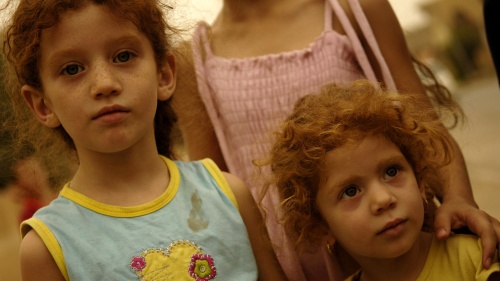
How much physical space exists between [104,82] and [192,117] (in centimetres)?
83

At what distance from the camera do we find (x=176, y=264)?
84.7 inches

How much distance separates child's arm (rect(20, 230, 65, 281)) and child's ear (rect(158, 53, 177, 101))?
560mm

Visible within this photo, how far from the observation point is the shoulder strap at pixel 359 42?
8.72 ft

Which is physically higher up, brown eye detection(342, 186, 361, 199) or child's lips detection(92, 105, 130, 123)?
child's lips detection(92, 105, 130, 123)

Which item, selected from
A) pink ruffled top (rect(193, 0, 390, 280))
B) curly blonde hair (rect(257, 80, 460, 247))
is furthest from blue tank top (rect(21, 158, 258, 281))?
pink ruffled top (rect(193, 0, 390, 280))

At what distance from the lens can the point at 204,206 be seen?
230cm

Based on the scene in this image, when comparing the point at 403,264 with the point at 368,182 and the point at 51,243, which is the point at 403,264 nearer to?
the point at 368,182

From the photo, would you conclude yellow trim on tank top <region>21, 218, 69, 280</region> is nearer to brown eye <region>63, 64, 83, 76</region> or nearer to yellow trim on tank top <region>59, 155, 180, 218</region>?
yellow trim on tank top <region>59, 155, 180, 218</region>

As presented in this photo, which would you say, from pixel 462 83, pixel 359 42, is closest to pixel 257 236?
pixel 359 42

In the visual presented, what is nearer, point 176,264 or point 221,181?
point 176,264

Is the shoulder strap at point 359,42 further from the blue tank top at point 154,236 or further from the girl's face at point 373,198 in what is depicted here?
the blue tank top at point 154,236

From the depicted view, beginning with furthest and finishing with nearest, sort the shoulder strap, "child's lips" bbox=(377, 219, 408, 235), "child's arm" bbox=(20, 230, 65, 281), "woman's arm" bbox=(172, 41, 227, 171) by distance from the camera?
"woman's arm" bbox=(172, 41, 227, 171)
the shoulder strap
"child's lips" bbox=(377, 219, 408, 235)
"child's arm" bbox=(20, 230, 65, 281)

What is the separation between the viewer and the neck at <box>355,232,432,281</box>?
229cm

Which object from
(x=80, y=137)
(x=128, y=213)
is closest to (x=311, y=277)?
(x=128, y=213)
